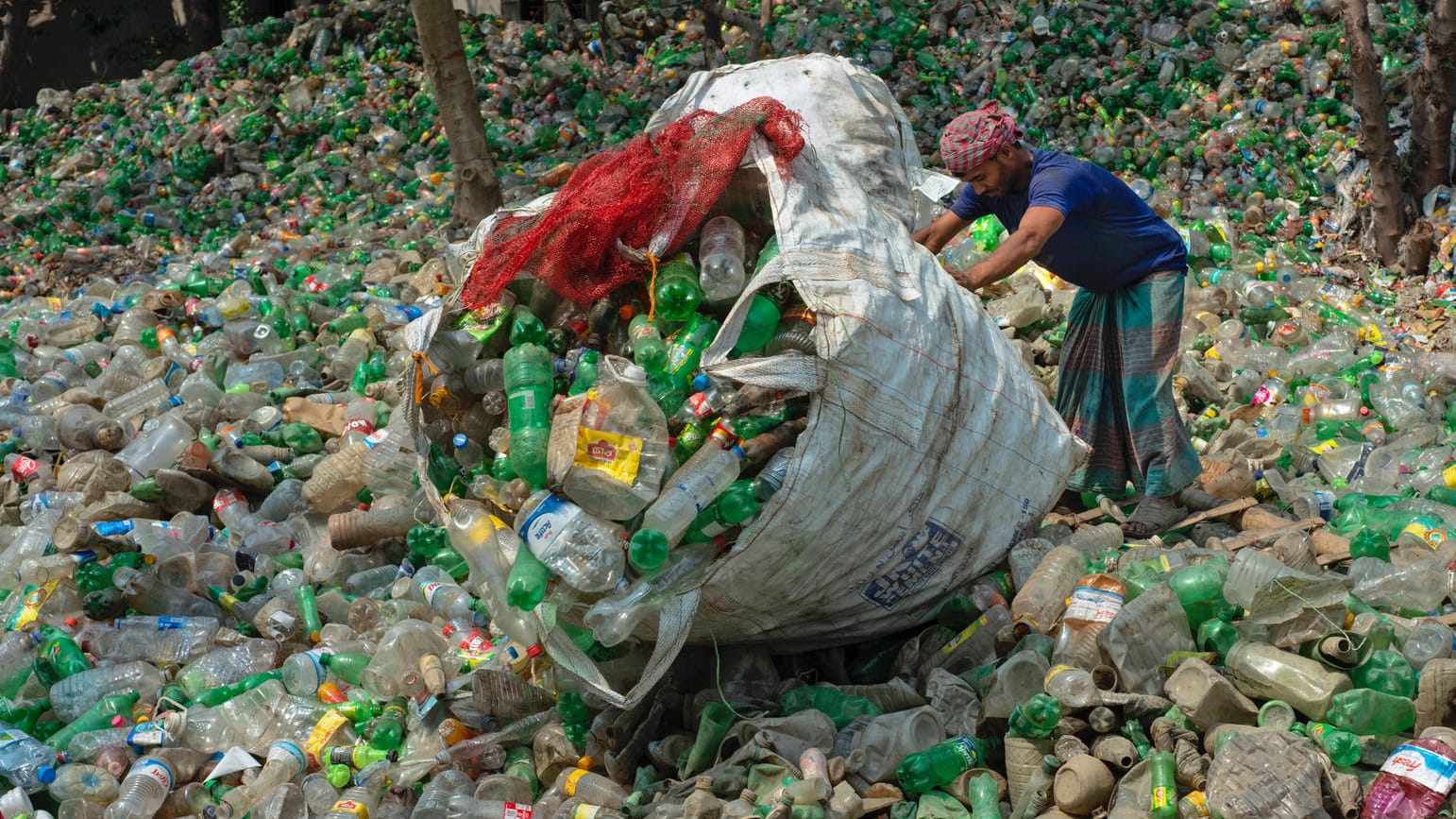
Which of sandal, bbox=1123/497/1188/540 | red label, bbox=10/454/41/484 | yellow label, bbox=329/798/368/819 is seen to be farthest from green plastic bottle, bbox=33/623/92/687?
sandal, bbox=1123/497/1188/540

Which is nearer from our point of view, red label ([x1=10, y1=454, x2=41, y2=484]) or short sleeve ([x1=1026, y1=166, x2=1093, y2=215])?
short sleeve ([x1=1026, y1=166, x2=1093, y2=215])

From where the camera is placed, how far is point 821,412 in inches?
112

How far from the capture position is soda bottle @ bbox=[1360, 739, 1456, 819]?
236 cm

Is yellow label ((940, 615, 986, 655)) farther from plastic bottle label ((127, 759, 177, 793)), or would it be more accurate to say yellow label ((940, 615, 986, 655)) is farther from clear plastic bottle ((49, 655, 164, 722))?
clear plastic bottle ((49, 655, 164, 722))

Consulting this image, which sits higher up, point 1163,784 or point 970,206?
point 970,206

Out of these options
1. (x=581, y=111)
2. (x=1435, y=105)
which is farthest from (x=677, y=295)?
(x=581, y=111)

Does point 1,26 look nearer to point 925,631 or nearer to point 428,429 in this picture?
point 428,429

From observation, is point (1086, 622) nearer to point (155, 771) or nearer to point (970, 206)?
point (970, 206)

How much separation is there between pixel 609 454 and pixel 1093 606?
1305 mm

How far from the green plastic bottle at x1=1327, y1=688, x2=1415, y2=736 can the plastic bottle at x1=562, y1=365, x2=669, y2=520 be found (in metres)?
1.59

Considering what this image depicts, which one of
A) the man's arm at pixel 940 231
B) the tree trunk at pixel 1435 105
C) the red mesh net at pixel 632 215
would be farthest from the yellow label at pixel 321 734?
the tree trunk at pixel 1435 105

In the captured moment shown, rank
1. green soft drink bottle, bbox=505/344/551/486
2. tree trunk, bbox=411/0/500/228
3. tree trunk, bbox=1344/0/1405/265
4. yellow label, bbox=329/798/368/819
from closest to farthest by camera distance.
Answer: green soft drink bottle, bbox=505/344/551/486
yellow label, bbox=329/798/368/819
tree trunk, bbox=1344/0/1405/265
tree trunk, bbox=411/0/500/228

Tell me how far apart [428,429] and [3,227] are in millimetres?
8506

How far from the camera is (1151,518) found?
13.2 ft
